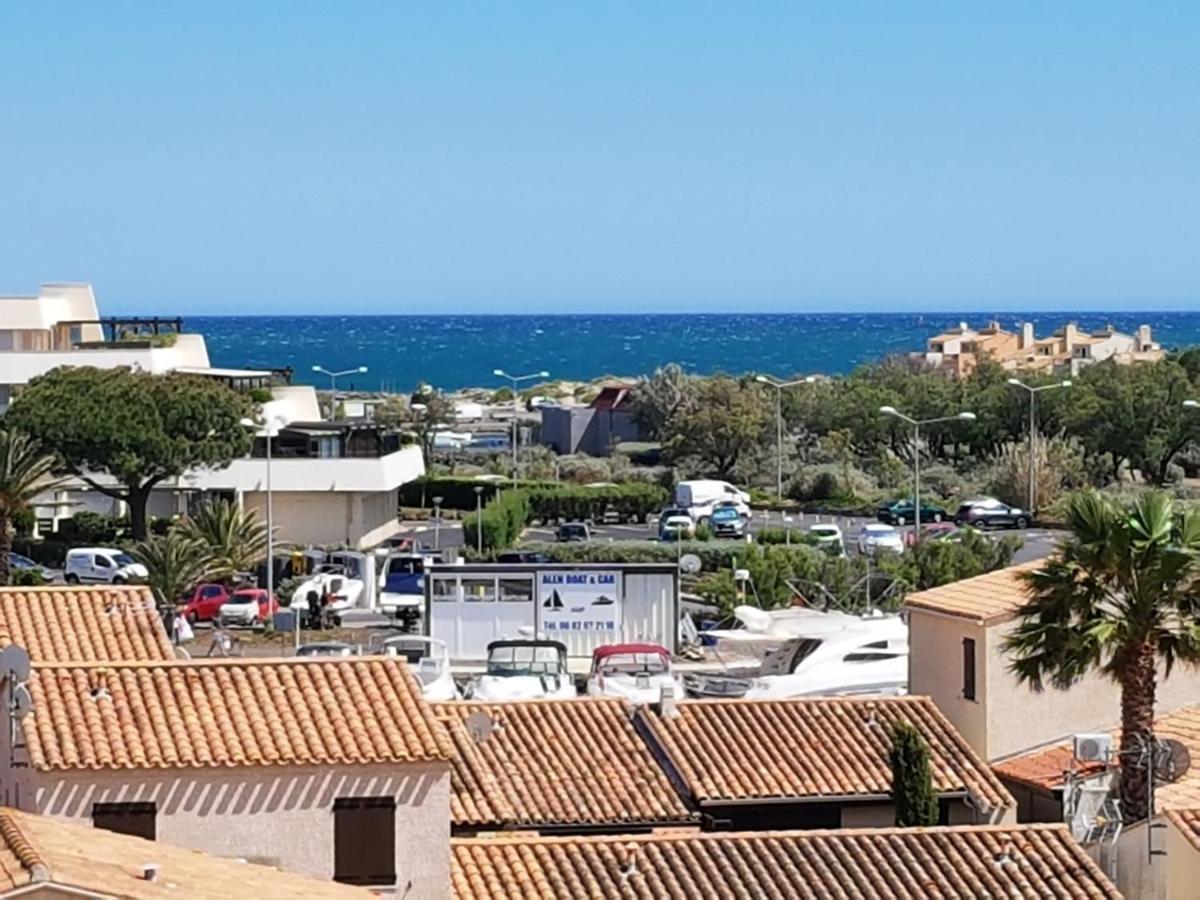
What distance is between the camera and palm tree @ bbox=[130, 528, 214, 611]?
173 ft

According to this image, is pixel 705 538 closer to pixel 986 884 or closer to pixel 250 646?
pixel 250 646

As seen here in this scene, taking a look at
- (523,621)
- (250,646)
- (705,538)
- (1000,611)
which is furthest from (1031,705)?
(705,538)

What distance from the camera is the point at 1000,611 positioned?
30266 millimetres

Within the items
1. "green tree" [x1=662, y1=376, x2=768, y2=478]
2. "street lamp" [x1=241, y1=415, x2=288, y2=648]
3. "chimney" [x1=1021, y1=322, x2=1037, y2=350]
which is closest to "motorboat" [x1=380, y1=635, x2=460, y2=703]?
"street lamp" [x1=241, y1=415, x2=288, y2=648]

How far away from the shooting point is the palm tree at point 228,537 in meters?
57.8

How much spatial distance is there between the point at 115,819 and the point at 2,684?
4.65ft

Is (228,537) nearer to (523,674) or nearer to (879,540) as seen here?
(879,540)

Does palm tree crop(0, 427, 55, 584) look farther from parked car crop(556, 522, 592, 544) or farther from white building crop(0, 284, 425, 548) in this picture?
parked car crop(556, 522, 592, 544)

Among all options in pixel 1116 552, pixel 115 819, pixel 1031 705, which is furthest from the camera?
pixel 1031 705

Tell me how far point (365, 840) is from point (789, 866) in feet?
14.0

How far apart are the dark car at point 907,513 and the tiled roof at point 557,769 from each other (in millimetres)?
48110

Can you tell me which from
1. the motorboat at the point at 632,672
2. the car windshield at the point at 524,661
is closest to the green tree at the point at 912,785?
the motorboat at the point at 632,672

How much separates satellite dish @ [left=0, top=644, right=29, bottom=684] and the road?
4692 centimetres

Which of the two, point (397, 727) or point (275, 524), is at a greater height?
point (397, 727)
